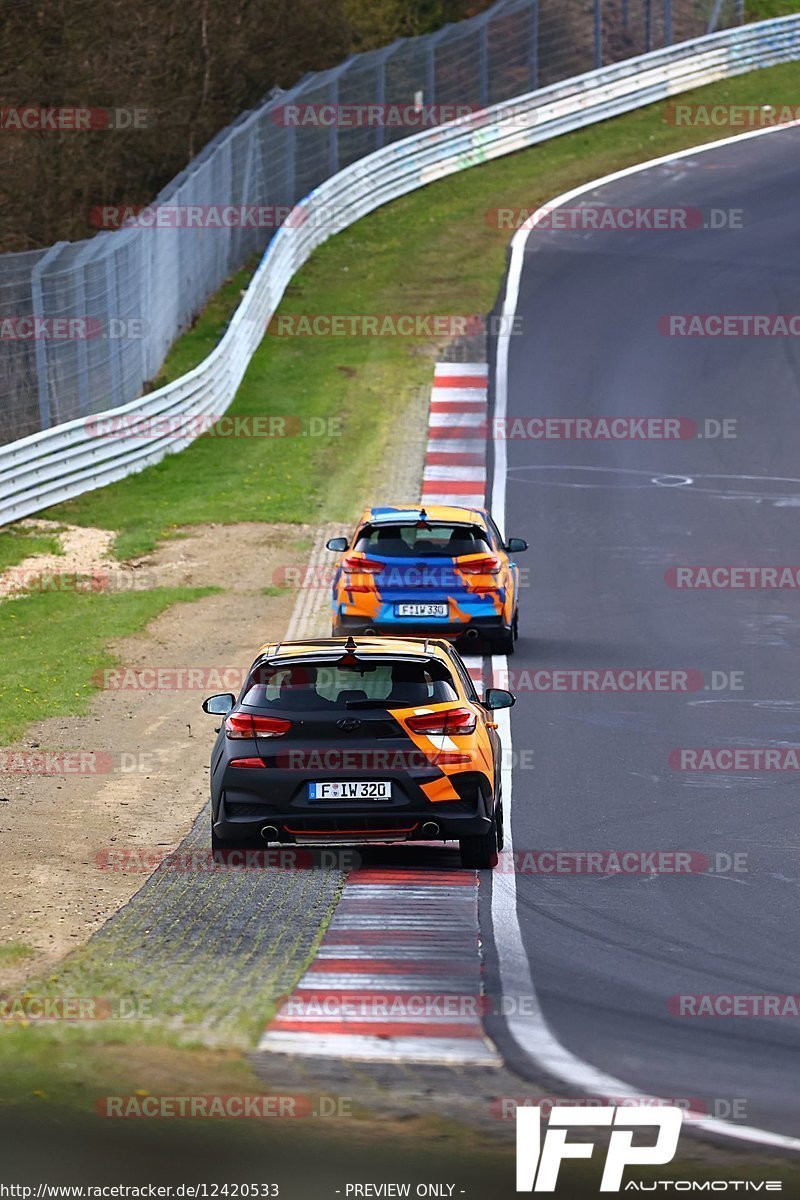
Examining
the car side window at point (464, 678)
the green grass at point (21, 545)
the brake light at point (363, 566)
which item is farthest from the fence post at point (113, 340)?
the car side window at point (464, 678)

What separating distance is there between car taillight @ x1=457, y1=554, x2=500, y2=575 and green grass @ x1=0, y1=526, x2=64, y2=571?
7618 mm

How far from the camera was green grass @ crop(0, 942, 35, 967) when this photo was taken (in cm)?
1013

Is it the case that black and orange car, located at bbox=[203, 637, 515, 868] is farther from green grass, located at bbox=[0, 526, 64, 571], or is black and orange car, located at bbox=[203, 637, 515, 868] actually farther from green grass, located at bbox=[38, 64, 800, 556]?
green grass, located at bbox=[38, 64, 800, 556]

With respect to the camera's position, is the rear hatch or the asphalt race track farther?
the rear hatch

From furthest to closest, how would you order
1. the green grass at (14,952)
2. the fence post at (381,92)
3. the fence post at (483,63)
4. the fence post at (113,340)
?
the fence post at (483,63) < the fence post at (381,92) < the fence post at (113,340) < the green grass at (14,952)

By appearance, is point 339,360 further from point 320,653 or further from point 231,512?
point 320,653

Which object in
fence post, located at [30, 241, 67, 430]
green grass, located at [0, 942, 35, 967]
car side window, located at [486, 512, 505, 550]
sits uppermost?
fence post, located at [30, 241, 67, 430]

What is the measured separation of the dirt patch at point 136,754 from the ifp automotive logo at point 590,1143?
10.8 feet

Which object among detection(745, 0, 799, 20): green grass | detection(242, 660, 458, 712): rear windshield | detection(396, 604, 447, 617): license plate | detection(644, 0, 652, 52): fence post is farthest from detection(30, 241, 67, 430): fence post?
detection(745, 0, 799, 20): green grass

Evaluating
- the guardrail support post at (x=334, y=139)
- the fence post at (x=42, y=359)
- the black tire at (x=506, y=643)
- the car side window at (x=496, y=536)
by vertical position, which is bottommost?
the black tire at (x=506, y=643)

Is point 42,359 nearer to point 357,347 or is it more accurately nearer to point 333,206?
point 357,347

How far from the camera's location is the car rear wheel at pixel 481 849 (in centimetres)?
1207

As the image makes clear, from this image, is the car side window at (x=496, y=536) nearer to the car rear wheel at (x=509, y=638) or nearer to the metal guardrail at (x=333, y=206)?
the car rear wheel at (x=509, y=638)

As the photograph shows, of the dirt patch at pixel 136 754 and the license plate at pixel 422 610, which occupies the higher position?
the license plate at pixel 422 610
